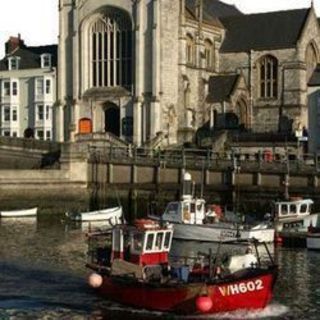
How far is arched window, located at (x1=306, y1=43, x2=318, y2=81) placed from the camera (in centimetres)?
10038

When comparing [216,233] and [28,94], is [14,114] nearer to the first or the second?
→ [28,94]

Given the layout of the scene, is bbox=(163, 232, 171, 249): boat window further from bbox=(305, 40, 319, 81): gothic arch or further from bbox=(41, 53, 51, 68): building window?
bbox=(41, 53, 51, 68): building window

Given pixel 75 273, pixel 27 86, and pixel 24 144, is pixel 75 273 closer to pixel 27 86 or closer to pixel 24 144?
pixel 24 144

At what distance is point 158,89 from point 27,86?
20.4m

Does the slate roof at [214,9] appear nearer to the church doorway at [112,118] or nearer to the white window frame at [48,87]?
the church doorway at [112,118]

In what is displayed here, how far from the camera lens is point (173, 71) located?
93812 mm

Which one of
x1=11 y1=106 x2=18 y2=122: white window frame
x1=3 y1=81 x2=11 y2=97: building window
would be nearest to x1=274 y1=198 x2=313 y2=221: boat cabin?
x1=11 y1=106 x2=18 y2=122: white window frame

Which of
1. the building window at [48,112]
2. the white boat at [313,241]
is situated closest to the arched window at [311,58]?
the building window at [48,112]

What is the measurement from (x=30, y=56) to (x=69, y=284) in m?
72.3

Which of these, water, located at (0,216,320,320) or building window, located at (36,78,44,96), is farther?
building window, located at (36,78,44,96)

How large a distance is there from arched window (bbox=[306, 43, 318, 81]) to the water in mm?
50272

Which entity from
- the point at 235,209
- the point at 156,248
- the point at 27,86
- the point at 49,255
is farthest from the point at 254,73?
the point at 156,248

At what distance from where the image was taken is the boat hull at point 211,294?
31.5 meters

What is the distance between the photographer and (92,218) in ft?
214
